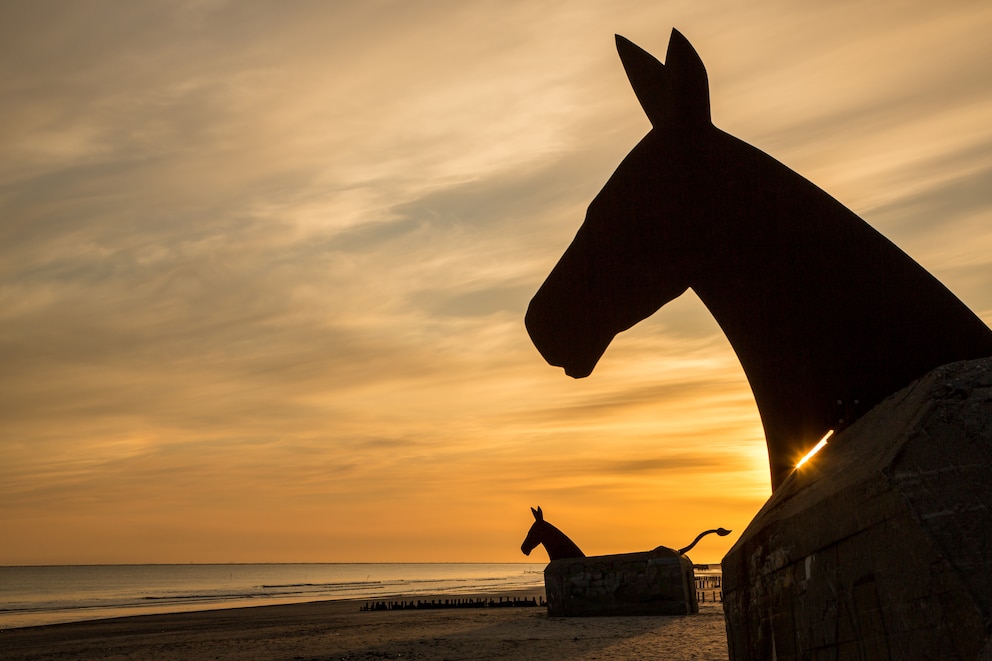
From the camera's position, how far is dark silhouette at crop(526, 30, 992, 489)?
336 cm

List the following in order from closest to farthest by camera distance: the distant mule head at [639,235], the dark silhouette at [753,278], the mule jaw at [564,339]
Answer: the dark silhouette at [753,278] → the distant mule head at [639,235] → the mule jaw at [564,339]

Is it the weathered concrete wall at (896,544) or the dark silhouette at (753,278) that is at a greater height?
the dark silhouette at (753,278)

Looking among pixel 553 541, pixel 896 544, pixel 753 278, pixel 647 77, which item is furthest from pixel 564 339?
pixel 553 541

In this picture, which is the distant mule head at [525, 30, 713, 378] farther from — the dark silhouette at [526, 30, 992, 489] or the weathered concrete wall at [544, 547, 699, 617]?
the weathered concrete wall at [544, 547, 699, 617]

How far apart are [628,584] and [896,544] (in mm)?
16831

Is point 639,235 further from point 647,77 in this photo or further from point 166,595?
point 166,595

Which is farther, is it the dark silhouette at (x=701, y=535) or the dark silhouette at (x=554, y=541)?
the dark silhouette at (x=554, y=541)

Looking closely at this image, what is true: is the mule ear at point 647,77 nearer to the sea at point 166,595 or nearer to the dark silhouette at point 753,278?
the dark silhouette at point 753,278

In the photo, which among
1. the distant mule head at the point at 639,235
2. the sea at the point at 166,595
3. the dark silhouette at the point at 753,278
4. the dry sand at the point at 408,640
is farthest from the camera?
the sea at the point at 166,595

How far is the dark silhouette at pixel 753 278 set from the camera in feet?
11.0

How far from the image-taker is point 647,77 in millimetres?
3906

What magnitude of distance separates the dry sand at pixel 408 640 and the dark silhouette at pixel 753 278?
7.98 m

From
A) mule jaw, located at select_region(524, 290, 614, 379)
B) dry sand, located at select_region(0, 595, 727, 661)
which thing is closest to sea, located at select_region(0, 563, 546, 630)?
dry sand, located at select_region(0, 595, 727, 661)

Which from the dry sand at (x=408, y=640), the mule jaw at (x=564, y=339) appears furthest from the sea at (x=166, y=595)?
the mule jaw at (x=564, y=339)
